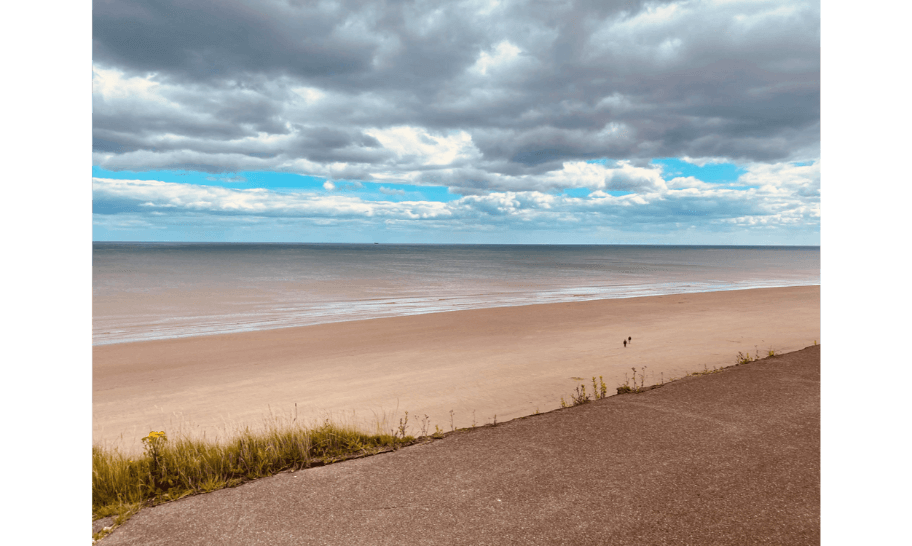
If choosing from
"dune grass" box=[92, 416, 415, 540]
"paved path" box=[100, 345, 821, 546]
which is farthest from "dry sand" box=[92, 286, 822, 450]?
"paved path" box=[100, 345, 821, 546]

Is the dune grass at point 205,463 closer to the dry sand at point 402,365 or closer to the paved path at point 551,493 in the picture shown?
the paved path at point 551,493

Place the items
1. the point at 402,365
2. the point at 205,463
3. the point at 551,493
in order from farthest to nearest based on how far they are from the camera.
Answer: the point at 402,365, the point at 205,463, the point at 551,493

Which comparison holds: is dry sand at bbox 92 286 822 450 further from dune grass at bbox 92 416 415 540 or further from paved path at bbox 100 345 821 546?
paved path at bbox 100 345 821 546

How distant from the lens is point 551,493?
3.97m

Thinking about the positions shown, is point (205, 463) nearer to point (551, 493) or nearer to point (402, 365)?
point (551, 493)

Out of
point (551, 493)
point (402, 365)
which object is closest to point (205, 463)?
point (551, 493)

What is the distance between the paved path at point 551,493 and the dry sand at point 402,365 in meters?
1.87

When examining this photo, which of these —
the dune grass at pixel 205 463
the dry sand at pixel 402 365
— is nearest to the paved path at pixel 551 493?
the dune grass at pixel 205 463

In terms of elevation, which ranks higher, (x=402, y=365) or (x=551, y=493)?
(x=551, y=493)

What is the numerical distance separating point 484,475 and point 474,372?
5970mm

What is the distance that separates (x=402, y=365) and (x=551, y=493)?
7576 millimetres
